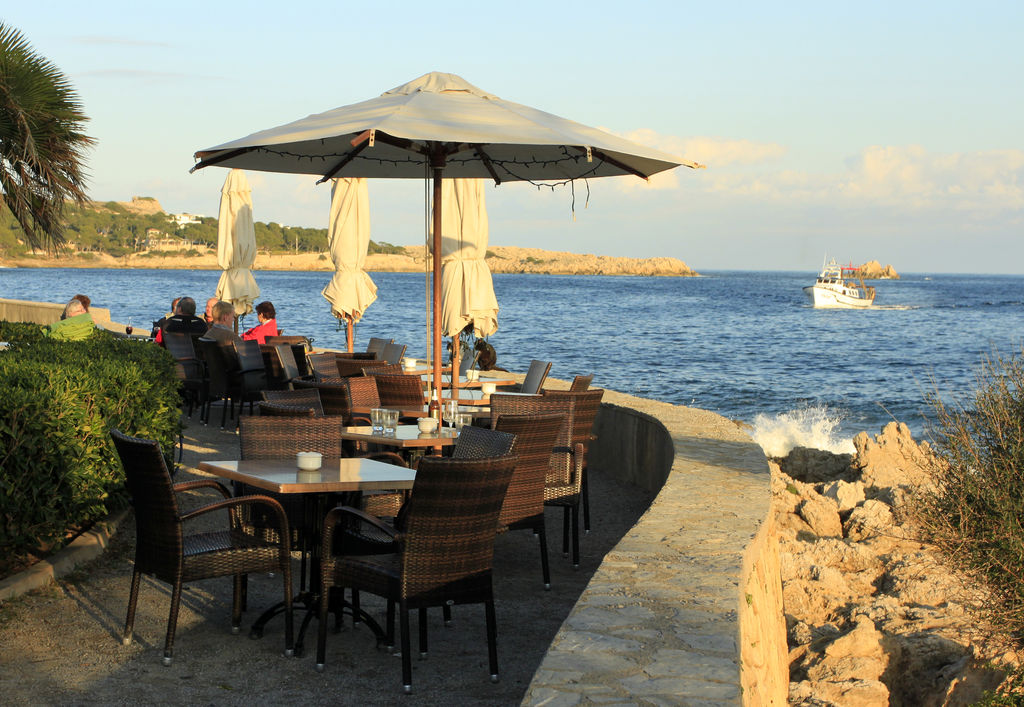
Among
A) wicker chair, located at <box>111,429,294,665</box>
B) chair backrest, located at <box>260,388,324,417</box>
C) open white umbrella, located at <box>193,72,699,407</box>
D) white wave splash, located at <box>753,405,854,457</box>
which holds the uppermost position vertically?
open white umbrella, located at <box>193,72,699,407</box>

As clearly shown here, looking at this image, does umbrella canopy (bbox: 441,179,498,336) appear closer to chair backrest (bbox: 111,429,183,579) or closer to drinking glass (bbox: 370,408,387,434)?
drinking glass (bbox: 370,408,387,434)

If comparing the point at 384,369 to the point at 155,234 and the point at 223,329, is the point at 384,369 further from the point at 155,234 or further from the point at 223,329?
the point at 155,234

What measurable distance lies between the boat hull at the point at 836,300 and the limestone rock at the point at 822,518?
240 feet

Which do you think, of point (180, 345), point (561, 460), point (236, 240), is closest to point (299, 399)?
point (561, 460)

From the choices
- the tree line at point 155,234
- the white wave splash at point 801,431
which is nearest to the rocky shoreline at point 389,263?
the tree line at point 155,234

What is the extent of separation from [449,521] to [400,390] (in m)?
3.50

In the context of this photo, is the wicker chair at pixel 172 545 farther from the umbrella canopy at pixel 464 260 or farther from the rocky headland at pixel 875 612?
the umbrella canopy at pixel 464 260

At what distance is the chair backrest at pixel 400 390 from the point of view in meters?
7.30

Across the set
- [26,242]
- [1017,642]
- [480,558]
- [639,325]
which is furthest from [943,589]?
[639,325]

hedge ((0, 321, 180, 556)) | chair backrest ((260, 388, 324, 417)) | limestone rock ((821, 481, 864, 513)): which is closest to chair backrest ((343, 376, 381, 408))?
chair backrest ((260, 388, 324, 417))

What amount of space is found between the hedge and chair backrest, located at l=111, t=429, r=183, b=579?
0.92m

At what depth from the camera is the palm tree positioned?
33.7 ft

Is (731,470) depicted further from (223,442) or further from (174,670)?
(223,442)

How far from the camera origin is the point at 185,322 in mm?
12102
